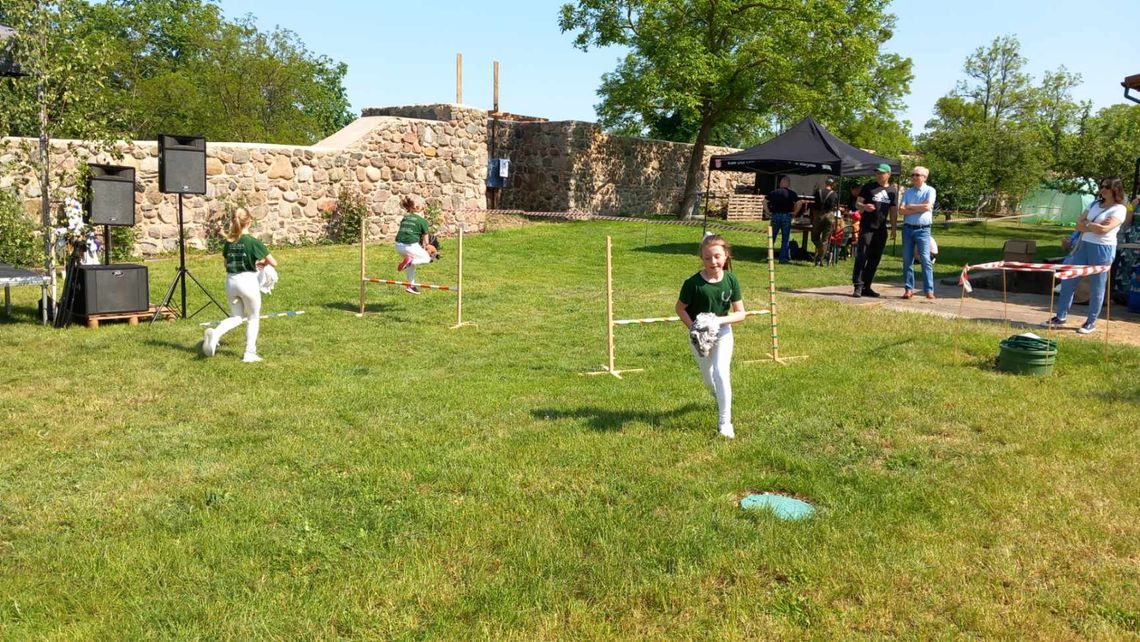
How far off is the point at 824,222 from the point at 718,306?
40.3ft

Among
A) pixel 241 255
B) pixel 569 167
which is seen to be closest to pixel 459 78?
pixel 569 167

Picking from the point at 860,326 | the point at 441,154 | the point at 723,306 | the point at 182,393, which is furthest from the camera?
the point at 441,154

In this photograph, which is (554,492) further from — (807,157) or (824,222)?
(807,157)

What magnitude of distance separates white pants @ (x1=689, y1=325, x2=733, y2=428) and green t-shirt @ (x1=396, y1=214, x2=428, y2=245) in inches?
257

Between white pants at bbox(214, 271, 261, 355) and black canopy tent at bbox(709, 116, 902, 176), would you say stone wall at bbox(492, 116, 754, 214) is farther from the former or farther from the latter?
white pants at bbox(214, 271, 261, 355)

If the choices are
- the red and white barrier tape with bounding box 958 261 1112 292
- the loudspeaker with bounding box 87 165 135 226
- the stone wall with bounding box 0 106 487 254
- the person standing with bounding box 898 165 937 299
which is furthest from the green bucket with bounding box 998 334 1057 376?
the stone wall with bounding box 0 106 487 254

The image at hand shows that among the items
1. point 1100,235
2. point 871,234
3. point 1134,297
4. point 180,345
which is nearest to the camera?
point 180,345

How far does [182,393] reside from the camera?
23.7 ft

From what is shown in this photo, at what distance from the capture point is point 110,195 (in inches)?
408

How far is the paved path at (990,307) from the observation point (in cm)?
977

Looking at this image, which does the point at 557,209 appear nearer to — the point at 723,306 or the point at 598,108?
the point at 598,108

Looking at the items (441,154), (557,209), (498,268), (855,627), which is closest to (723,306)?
(855,627)

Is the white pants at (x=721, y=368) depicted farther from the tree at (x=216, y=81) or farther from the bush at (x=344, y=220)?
the tree at (x=216, y=81)

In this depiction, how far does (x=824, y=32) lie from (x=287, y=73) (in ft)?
66.9
